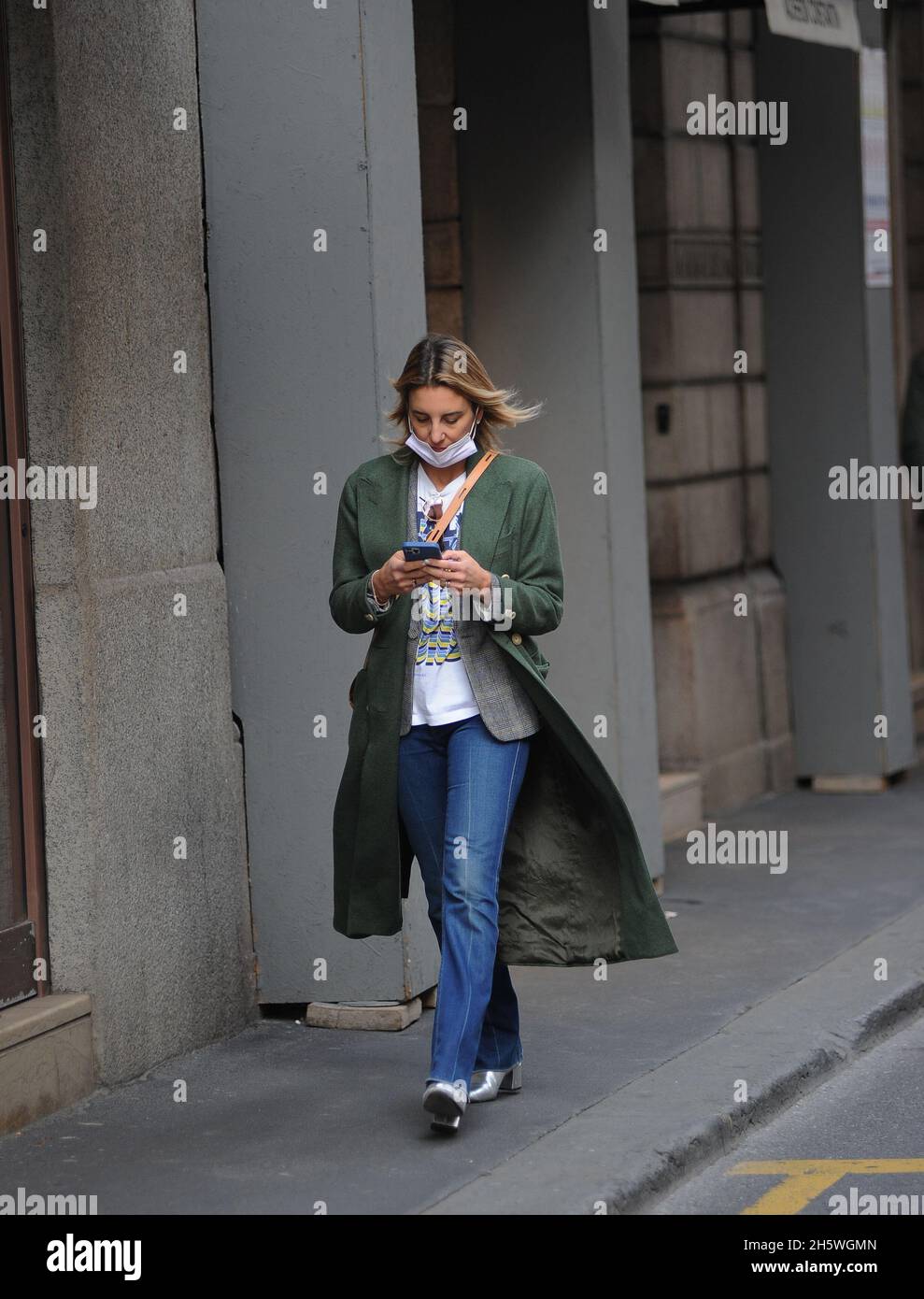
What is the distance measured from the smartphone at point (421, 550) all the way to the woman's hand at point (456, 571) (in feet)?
0.06

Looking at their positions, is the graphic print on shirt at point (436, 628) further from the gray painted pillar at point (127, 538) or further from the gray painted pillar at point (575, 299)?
the gray painted pillar at point (575, 299)

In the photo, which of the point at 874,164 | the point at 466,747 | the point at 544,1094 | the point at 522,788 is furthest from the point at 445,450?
the point at 874,164

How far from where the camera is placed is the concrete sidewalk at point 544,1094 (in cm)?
530

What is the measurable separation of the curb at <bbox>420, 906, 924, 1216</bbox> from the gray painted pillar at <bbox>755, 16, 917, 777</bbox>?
346 centimetres

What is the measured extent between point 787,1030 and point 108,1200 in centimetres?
236

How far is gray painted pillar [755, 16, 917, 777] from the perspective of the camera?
438 inches

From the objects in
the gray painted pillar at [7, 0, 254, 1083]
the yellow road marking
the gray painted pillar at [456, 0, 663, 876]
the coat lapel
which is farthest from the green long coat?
the gray painted pillar at [456, 0, 663, 876]

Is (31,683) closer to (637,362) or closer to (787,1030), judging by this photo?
(787,1030)

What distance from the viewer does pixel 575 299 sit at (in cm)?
864

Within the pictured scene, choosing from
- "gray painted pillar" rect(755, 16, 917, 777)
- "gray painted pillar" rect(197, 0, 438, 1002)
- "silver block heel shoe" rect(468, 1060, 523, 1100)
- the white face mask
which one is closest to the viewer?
the white face mask

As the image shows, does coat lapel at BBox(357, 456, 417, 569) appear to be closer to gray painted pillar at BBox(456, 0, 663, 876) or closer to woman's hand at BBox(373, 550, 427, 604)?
woman's hand at BBox(373, 550, 427, 604)

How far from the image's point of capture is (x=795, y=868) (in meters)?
9.41
